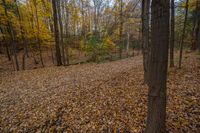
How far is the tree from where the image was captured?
206 cm

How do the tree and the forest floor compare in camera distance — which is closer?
the tree

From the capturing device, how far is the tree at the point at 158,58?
206 centimetres

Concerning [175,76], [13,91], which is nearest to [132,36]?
[175,76]

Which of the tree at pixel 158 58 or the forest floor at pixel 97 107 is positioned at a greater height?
the tree at pixel 158 58

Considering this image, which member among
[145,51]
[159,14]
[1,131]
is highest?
[159,14]

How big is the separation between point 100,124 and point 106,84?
2906mm

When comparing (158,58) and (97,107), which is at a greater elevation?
(158,58)

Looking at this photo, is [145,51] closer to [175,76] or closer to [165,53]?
[175,76]

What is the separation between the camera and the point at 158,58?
216cm

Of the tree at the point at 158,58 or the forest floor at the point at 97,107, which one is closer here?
the tree at the point at 158,58

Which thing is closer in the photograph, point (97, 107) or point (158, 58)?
point (158, 58)

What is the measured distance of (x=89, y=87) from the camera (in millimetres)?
6262

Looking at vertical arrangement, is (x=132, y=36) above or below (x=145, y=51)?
above

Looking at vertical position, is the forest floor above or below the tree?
below
